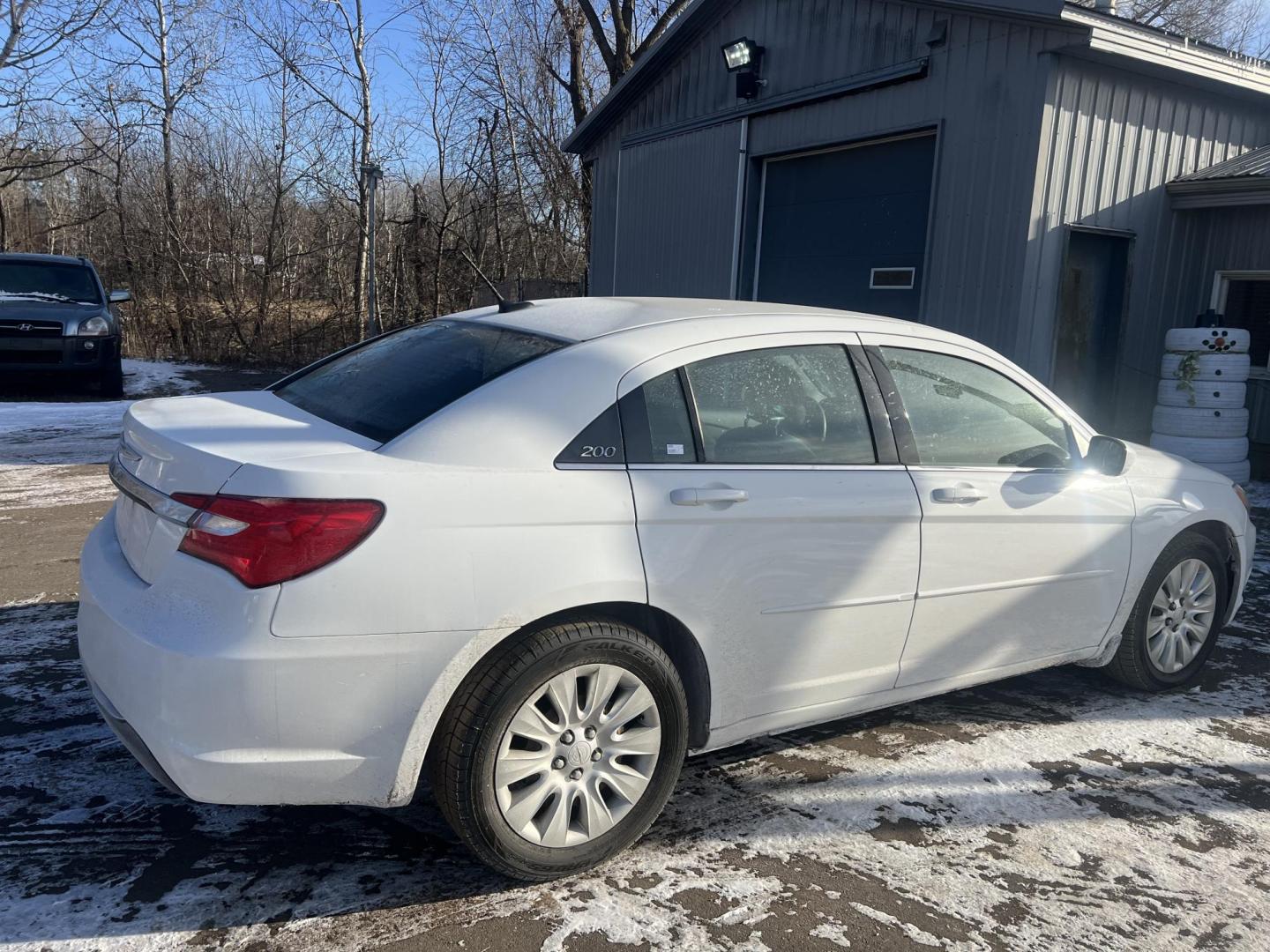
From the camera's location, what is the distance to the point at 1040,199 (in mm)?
8242

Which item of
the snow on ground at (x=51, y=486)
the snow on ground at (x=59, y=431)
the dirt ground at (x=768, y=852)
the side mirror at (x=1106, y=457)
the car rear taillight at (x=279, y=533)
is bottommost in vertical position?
the dirt ground at (x=768, y=852)

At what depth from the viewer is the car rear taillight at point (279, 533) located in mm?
2334

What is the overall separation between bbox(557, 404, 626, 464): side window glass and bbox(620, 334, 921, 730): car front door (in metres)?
0.04

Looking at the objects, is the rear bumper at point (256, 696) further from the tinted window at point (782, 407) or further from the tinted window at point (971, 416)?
the tinted window at point (971, 416)

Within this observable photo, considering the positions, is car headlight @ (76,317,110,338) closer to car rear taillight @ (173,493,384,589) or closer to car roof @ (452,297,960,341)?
car roof @ (452,297,960,341)

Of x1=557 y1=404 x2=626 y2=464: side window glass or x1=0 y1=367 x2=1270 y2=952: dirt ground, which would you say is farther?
x1=557 y1=404 x2=626 y2=464: side window glass

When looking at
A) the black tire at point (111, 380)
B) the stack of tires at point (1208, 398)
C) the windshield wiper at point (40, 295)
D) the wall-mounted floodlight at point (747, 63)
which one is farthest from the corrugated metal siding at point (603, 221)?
the stack of tires at point (1208, 398)

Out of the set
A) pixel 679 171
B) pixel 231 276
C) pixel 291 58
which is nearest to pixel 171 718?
pixel 679 171

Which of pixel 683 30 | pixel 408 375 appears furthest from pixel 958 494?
pixel 683 30

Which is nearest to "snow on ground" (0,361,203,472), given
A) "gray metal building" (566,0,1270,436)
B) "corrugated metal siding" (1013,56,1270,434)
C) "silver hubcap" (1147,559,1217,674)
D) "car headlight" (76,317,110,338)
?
"car headlight" (76,317,110,338)

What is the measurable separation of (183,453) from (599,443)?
1100 mm

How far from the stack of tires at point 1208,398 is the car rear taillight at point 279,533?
329 inches

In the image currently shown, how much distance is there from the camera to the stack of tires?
8.64 meters

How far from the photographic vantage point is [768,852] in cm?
294
